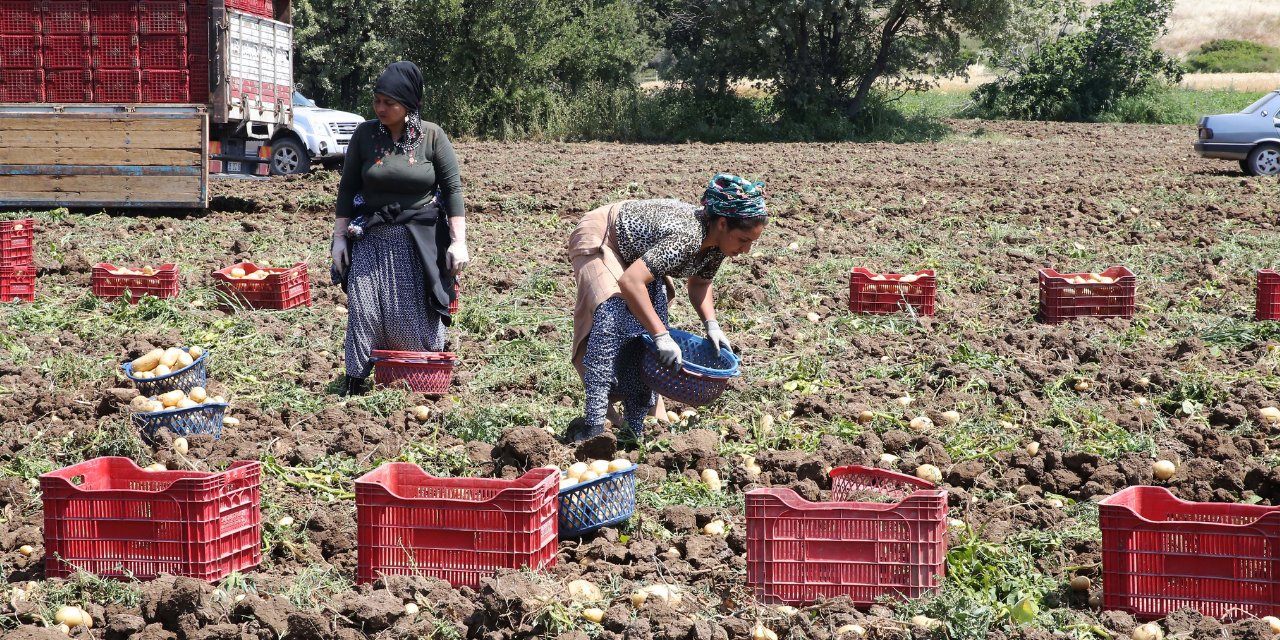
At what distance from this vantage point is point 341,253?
6617 millimetres

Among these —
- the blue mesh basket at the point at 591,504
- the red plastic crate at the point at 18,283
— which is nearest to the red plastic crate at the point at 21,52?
the red plastic crate at the point at 18,283

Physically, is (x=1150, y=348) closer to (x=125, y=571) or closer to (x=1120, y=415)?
(x=1120, y=415)

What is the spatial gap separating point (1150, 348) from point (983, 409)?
1.82 meters

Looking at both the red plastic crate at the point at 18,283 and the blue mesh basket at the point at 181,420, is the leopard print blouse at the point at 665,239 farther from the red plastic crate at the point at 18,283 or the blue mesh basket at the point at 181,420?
the red plastic crate at the point at 18,283

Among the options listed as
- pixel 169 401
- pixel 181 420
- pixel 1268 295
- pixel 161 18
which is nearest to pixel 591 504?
pixel 181 420

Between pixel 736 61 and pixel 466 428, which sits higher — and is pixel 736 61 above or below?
above

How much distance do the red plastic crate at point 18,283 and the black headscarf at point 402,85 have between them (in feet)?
15.1

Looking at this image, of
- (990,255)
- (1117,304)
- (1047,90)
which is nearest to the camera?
(1117,304)

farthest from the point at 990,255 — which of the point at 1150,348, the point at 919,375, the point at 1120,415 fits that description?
the point at 1120,415

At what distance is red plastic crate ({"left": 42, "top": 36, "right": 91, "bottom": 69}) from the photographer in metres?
14.1

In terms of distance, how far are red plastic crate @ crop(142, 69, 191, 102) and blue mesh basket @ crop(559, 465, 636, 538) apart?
36.8 feet

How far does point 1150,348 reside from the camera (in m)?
7.71

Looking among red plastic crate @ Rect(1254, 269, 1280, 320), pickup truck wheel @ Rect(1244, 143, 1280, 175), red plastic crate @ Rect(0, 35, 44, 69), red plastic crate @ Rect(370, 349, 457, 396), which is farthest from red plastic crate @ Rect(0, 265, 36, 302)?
pickup truck wheel @ Rect(1244, 143, 1280, 175)

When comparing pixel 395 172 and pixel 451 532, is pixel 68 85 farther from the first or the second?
pixel 451 532
